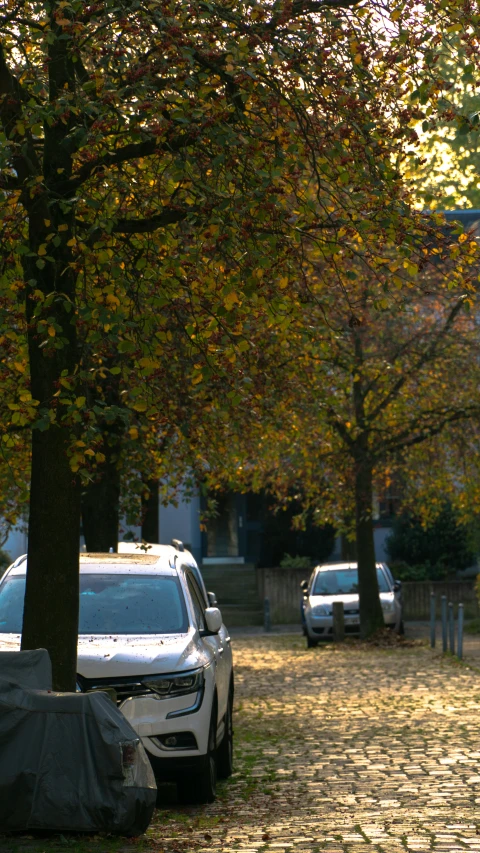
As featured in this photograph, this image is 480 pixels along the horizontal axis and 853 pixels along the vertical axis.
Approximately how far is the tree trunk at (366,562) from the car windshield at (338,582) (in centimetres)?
217

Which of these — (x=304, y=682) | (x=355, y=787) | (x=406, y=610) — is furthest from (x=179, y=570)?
(x=406, y=610)

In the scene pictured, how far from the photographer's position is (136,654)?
Result: 32.3 ft

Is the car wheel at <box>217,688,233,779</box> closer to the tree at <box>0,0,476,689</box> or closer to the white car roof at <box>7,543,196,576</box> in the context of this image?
the white car roof at <box>7,543,196,576</box>

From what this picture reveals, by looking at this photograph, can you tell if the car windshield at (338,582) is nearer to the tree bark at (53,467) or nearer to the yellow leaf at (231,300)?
the tree bark at (53,467)

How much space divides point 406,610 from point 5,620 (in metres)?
28.7

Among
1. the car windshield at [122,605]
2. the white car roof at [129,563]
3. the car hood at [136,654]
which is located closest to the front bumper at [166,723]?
the car hood at [136,654]

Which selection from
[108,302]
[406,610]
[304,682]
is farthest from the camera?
Answer: [406,610]

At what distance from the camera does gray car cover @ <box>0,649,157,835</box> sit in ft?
26.0

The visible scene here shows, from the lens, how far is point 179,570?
11648 millimetres

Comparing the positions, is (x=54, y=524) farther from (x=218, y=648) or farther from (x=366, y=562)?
(x=366, y=562)

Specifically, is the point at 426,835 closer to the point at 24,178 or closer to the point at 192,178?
the point at 192,178

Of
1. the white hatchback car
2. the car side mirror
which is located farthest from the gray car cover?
the car side mirror

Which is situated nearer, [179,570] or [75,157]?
[75,157]

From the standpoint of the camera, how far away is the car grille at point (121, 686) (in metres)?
9.67
